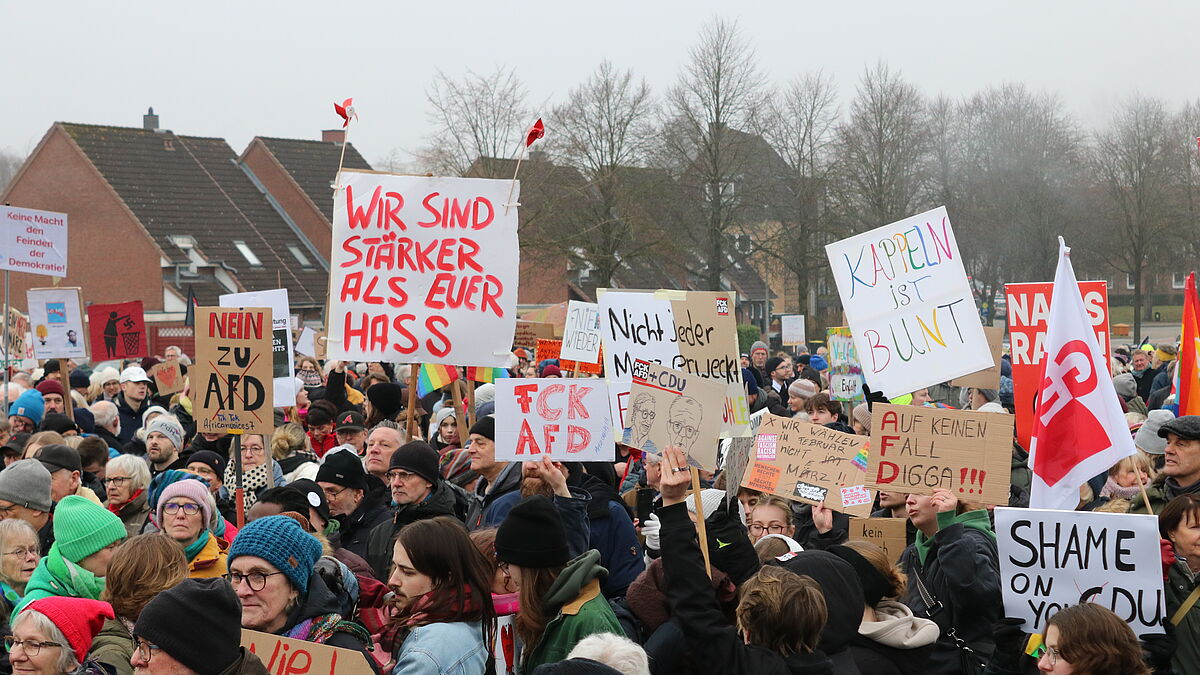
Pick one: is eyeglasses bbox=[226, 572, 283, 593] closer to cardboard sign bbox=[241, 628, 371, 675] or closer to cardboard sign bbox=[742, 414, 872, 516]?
cardboard sign bbox=[241, 628, 371, 675]

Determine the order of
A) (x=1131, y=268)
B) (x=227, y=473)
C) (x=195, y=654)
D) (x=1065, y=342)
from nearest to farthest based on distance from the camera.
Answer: (x=195, y=654)
(x=1065, y=342)
(x=227, y=473)
(x=1131, y=268)

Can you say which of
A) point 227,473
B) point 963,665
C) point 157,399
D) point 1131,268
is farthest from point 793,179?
point 963,665

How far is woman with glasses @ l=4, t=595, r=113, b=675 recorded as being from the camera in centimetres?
439

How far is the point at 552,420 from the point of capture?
633cm

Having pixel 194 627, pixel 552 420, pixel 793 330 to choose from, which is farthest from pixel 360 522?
pixel 793 330

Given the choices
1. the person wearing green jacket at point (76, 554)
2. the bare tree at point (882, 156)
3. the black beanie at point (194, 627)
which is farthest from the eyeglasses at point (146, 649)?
the bare tree at point (882, 156)

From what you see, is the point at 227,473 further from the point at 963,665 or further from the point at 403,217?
the point at 963,665

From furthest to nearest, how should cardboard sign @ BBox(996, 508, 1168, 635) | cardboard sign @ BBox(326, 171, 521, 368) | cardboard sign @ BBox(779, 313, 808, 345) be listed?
cardboard sign @ BBox(779, 313, 808, 345), cardboard sign @ BBox(326, 171, 521, 368), cardboard sign @ BBox(996, 508, 1168, 635)

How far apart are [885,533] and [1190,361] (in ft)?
10.3

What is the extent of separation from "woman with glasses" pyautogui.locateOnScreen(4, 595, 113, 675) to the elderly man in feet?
7.43

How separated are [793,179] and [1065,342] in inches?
1610

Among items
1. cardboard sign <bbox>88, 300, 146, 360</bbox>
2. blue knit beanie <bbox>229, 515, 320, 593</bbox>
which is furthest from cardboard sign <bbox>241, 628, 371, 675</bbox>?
cardboard sign <bbox>88, 300, 146, 360</bbox>

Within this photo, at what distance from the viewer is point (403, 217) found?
25.6 ft

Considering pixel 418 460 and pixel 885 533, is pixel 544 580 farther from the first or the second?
pixel 885 533
